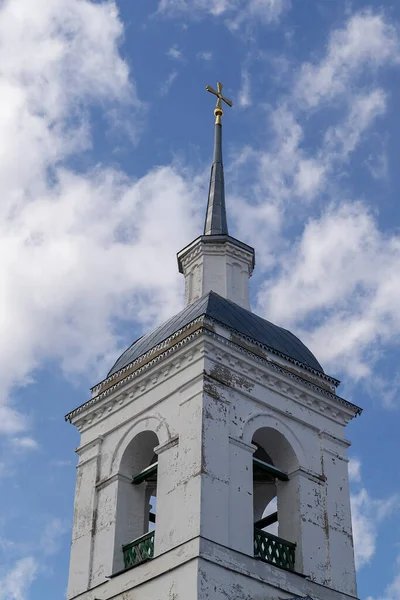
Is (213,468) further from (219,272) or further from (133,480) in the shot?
(219,272)

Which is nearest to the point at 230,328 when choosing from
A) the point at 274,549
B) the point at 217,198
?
the point at 274,549

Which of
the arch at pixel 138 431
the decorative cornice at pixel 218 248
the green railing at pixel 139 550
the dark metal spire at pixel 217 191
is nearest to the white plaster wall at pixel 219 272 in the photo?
the decorative cornice at pixel 218 248

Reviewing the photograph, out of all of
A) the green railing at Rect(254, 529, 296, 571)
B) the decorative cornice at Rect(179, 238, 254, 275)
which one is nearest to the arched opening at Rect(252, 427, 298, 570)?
the green railing at Rect(254, 529, 296, 571)

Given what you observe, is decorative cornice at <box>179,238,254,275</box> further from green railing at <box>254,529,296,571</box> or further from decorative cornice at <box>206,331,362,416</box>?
green railing at <box>254,529,296,571</box>

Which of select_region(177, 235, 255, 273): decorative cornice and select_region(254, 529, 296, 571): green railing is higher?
select_region(177, 235, 255, 273): decorative cornice

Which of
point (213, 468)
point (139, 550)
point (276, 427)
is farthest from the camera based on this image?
point (276, 427)

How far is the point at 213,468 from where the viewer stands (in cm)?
1844

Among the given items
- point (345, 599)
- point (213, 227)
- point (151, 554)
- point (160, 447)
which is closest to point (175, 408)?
point (160, 447)

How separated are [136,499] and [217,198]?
7.79 metres

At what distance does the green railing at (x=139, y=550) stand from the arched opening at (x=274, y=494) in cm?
171

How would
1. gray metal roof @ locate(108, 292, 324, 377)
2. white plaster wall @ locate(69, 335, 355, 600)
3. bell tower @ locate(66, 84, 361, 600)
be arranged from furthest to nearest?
gray metal roof @ locate(108, 292, 324, 377) → white plaster wall @ locate(69, 335, 355, 600) → bell tower @ locate(66, 84, 361, 600)

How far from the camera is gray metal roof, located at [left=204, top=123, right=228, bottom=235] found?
24438 millimetres

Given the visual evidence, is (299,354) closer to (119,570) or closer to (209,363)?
(209,363)

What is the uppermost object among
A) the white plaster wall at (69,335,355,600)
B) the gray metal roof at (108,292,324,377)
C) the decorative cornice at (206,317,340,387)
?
the gray metal roof at (108,292,324,377)
